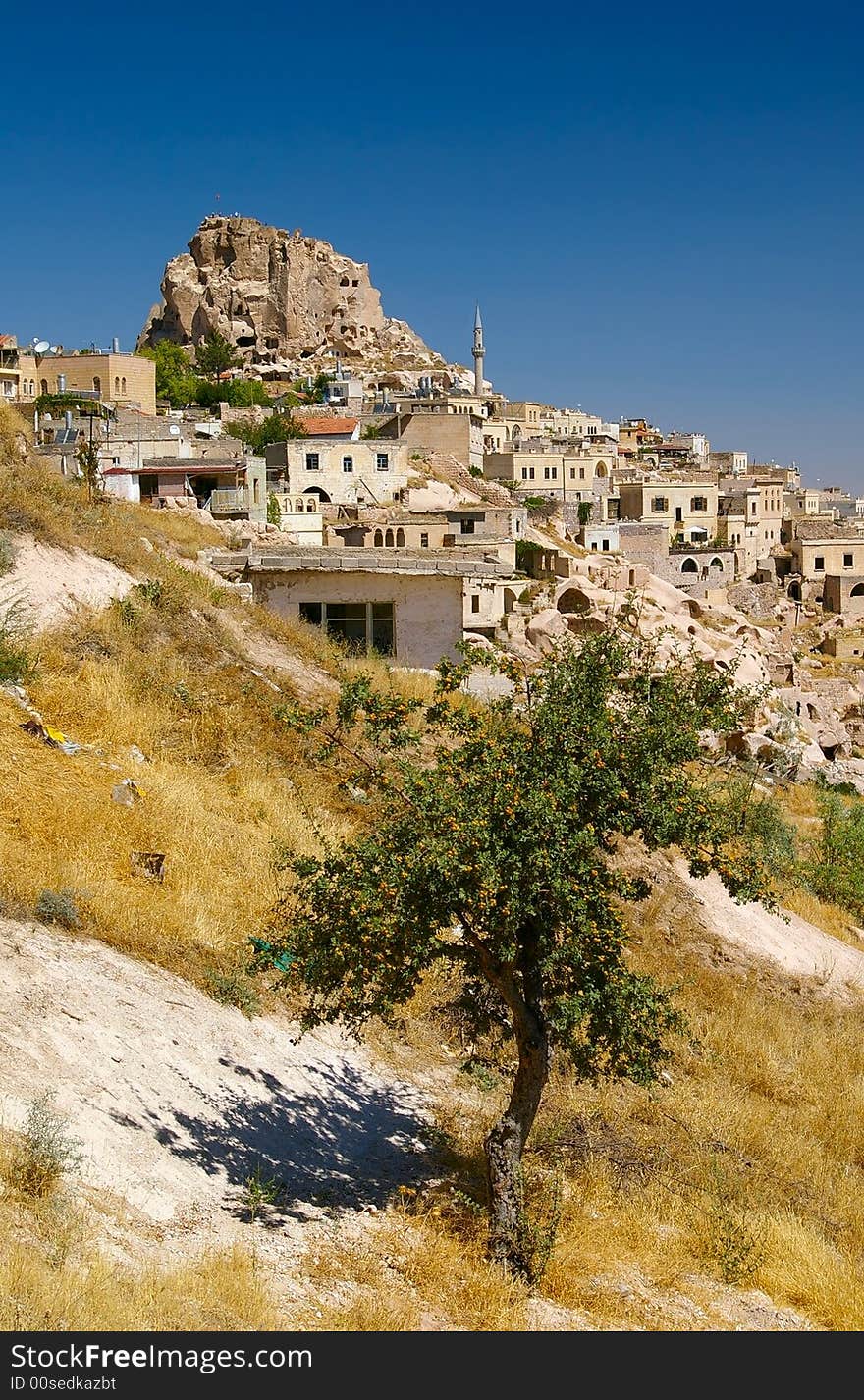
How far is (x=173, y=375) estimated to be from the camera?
244ft

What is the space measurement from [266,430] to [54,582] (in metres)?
40.6

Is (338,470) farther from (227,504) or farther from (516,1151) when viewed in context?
(516,1151)

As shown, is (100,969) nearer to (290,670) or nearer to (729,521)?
(290,670)

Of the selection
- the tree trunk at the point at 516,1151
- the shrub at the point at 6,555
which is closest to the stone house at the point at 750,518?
the shrub at the point at 6,555

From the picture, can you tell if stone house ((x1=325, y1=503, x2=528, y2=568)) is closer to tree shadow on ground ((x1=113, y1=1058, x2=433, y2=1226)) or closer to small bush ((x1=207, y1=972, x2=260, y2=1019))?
small bush ((x1=207, y1=972, x2=260, y2=1019))

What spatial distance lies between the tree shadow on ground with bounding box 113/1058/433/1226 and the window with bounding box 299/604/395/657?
10.2 meters

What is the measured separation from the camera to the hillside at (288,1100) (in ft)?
19.4

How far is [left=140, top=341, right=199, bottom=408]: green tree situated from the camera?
69.1 metres

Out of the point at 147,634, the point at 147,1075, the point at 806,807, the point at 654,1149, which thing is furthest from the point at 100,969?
the point at 806,807

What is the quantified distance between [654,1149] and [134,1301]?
4.13 meters

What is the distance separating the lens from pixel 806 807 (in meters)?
22.7

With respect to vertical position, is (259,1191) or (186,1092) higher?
(186,1092)

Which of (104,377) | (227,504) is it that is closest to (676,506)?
(104,377)

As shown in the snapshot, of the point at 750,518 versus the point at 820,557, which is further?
the point at 750,518
